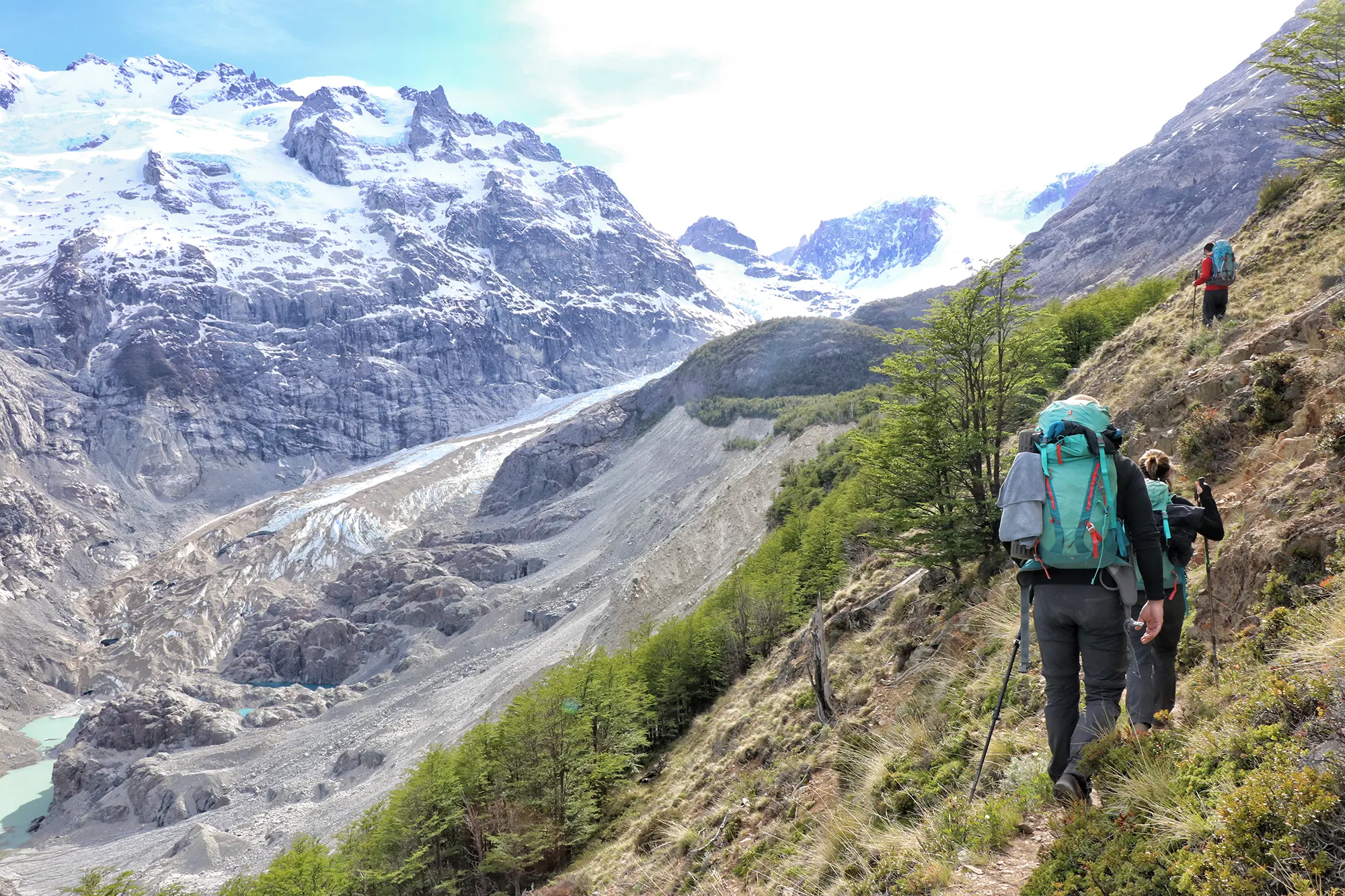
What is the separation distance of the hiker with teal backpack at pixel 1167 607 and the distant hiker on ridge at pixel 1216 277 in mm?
8262

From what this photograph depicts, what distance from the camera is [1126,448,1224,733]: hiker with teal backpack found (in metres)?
4.37

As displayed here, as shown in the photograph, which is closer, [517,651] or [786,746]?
[786,746]

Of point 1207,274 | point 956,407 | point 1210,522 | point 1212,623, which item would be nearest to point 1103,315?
point 1207,274

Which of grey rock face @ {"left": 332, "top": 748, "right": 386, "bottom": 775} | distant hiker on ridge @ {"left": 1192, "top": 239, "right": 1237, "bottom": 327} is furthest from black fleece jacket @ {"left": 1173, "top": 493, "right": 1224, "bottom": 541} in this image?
grey rock face @ {"left": 332, "top": 748, "right": 386, "bottom": 775}

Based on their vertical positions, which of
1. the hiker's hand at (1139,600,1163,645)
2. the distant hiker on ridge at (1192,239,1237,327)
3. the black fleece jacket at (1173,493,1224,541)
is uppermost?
the distant hiker on ridge at (1192,239,1237,327)

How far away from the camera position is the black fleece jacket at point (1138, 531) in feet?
13.0

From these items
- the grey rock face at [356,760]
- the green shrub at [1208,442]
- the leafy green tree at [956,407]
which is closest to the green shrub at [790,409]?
the leafy green tree at [956,407]

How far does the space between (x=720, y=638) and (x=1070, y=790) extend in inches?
847

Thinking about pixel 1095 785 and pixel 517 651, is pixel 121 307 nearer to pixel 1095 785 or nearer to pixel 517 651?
pixel 517 651

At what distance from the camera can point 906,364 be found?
11.8m

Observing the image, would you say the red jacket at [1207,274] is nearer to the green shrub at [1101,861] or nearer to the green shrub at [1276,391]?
the green shrub at [1276,391]

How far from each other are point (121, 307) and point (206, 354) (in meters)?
25.2

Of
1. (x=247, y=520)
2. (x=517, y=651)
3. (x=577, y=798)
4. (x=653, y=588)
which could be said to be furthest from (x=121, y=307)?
(x=577, y=798)

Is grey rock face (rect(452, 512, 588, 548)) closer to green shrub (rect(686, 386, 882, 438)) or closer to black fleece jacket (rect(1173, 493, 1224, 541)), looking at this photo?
green shrub (rect(686, 386, 882, 438))
